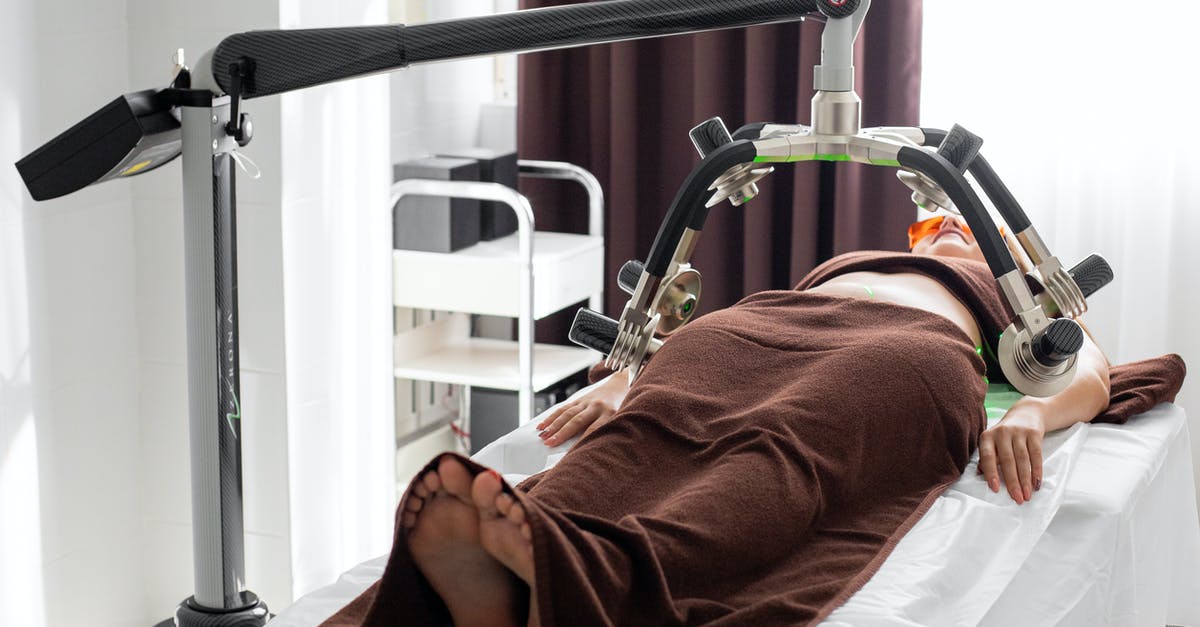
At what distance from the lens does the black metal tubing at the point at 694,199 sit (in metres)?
1.48

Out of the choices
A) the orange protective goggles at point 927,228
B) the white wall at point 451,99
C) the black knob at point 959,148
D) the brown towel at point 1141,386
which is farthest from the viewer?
the white wall at point 451,99

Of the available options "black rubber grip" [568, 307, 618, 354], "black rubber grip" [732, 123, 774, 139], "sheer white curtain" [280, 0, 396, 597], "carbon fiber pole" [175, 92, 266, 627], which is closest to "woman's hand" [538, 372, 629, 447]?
"black rubber grip" [568, 307, 618, 354]

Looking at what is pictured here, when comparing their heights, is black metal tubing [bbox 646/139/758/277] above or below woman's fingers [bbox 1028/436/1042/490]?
above

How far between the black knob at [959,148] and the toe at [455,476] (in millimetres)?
631

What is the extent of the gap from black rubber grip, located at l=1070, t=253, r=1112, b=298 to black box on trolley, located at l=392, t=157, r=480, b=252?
1659 millimetres

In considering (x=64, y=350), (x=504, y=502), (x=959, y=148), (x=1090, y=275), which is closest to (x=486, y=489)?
(x=504, y=502)

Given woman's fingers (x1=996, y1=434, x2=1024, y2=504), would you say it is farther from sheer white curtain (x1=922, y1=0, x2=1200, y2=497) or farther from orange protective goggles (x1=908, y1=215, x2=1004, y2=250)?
sheer white curtain (x1=922, y1=0, x2=1200, y2=497)

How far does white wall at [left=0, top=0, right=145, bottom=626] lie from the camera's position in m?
2.19

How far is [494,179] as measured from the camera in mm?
2996

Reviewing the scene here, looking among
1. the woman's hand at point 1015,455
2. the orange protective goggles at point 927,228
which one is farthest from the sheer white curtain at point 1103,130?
the woman's hand at point 1015,455

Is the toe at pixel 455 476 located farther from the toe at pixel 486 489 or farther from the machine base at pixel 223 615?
the machine base at pixel 223 615

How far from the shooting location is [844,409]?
1642 mm

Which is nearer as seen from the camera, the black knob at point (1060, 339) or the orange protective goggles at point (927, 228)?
the black knob at point (1060, 339)

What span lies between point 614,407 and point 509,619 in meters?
0.78
